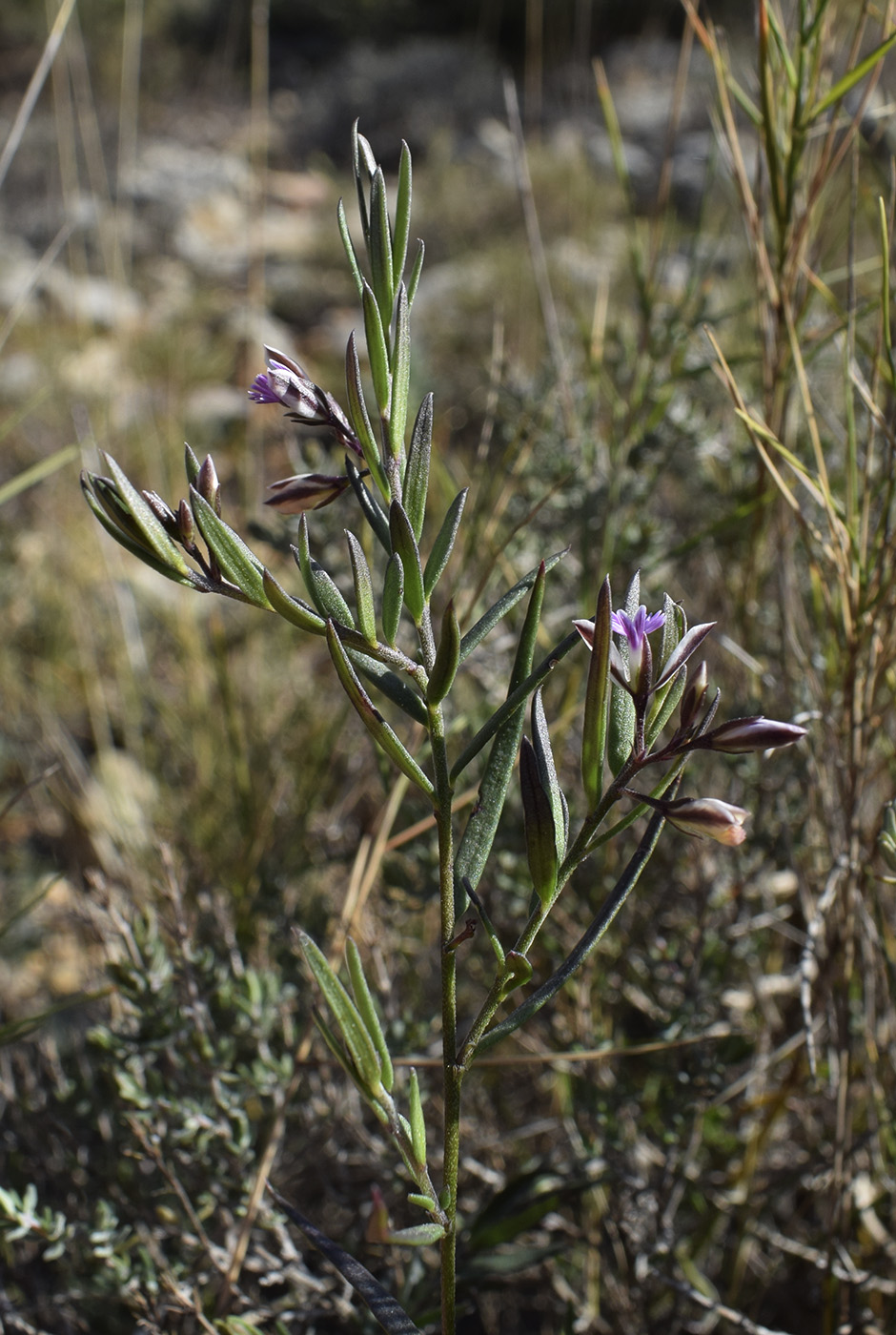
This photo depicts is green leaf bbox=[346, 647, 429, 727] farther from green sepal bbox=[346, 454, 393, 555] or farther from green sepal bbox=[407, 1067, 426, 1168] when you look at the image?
green sepal bbox=[407, 1067, 426, 1168]

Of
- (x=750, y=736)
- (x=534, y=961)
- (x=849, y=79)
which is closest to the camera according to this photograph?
(x=750, y=736)

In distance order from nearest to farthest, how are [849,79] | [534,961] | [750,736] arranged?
[750,736], [849,79], [534,961]

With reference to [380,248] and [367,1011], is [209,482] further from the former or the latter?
[367,1011]

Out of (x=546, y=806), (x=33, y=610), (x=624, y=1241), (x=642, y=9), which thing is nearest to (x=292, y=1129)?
(x=624, y=1241)

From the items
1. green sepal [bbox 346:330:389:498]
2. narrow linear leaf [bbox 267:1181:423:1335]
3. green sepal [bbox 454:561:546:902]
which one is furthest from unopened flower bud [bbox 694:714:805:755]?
narrow linear leaf [bbox 267:1181:423:1335]

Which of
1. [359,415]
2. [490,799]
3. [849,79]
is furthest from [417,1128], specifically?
[849,79]

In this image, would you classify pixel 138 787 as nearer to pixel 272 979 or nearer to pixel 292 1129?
pixel 292 1129
